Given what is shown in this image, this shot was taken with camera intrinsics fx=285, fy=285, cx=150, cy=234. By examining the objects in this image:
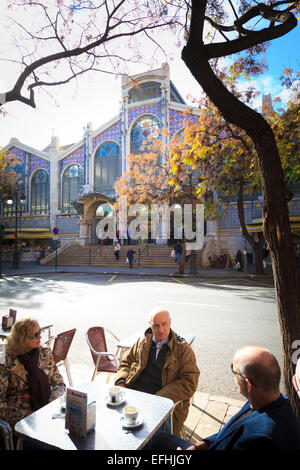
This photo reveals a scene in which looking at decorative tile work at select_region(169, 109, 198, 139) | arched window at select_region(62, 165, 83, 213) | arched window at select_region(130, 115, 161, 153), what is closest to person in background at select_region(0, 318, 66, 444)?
decorative tile work at select_region(169, 109, 198, 139)

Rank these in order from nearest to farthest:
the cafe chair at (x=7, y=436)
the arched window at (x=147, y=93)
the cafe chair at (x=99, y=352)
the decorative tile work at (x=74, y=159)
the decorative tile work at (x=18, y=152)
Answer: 1. the cafe chair at (x=7, y=436)
2. the cafe chair at (x=99, y=352)
3. the arched window at (x=147, y=93)
4. the decorative tile work at (x=74, y=159)
5. the decorative tile work at (x=18, y=152)

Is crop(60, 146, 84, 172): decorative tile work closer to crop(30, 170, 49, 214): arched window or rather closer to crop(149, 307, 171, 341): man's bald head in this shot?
crop(30, 170, 49, 214): arched window

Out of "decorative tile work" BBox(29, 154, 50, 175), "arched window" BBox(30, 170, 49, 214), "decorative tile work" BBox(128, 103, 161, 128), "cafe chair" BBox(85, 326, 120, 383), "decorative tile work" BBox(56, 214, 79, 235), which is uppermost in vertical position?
"decorative tile work" BBox(128, 103, 161, 128)

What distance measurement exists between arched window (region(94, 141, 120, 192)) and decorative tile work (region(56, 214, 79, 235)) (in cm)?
428

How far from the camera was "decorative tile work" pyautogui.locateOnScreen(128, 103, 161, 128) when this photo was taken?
27.4 m

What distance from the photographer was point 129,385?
2625 mm

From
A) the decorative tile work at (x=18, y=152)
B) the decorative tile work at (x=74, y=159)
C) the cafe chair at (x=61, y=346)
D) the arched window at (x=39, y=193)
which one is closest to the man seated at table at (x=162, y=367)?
the cafe chair at (x=61, y=346)

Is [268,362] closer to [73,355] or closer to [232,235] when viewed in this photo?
[73,355]

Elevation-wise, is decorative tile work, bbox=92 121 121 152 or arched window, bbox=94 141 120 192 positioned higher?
decorative tile work, bbox=92 121 121 152

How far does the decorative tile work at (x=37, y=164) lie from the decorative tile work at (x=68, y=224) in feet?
19.4

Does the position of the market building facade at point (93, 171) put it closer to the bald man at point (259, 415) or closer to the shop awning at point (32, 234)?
the shop awning at point (32, 234)

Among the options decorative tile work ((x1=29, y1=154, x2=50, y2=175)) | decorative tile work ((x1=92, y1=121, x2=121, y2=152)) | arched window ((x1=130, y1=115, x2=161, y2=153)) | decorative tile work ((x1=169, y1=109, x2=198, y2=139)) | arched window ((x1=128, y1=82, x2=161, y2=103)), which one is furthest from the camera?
decorative tile work ((x1=29, y1=154, x2=50, y2=175))

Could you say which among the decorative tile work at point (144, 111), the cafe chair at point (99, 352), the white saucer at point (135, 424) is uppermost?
the decorative tile work at point (144, 111)

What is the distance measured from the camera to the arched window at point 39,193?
32.8m
